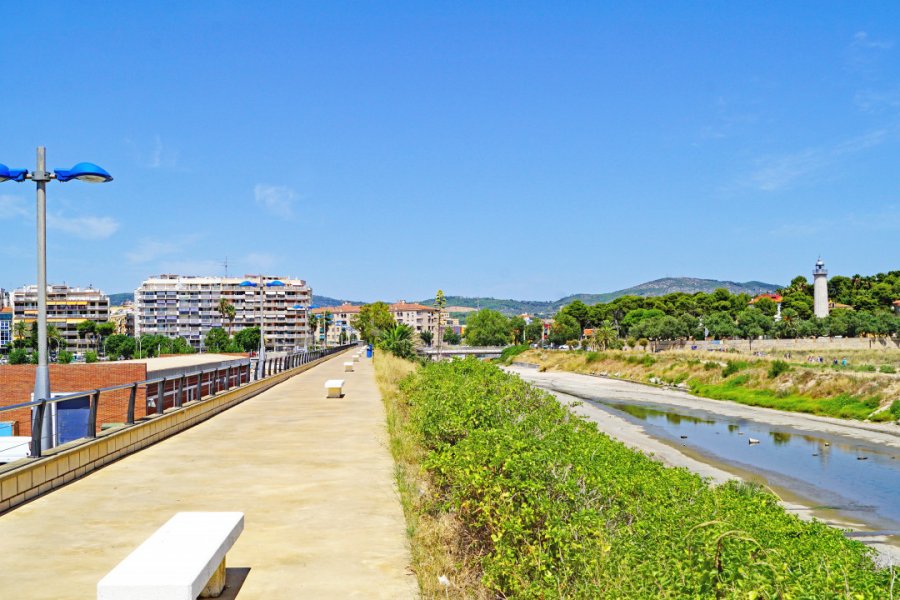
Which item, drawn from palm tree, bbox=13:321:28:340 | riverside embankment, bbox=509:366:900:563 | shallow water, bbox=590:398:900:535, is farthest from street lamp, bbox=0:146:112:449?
palm tree, bbox=13:321:28:340

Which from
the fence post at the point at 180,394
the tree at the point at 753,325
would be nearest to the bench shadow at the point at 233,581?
the fence post at the point at 180,394

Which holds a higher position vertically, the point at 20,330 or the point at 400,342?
the point at 20,330

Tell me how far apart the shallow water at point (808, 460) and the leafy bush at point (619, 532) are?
1215 cm

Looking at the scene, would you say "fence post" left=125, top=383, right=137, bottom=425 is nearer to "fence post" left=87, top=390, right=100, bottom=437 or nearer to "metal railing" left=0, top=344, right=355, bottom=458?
"metal railing" left=0, top=344, right=355, bottom=458

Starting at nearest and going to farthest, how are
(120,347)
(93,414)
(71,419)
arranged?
(71,419), (93,414), (120,347)

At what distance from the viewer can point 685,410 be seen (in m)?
46.5

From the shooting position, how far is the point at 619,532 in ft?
16.5

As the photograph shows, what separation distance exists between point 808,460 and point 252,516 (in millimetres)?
23156

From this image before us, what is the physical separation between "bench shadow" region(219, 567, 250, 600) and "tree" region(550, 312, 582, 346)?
149776 millimetres

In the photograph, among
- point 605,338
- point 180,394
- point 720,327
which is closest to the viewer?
point 180,394

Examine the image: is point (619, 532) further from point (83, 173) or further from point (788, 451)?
point (788, 451)

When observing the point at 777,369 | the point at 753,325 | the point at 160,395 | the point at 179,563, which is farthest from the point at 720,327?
the point at 179,563

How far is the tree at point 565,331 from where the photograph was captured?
156312 millimetres

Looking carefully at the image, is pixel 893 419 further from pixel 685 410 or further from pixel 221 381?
pixel 221 381
